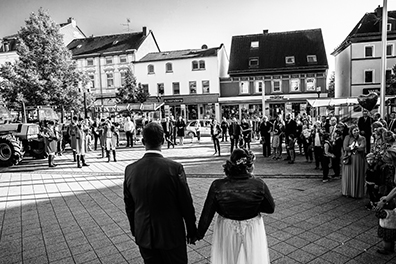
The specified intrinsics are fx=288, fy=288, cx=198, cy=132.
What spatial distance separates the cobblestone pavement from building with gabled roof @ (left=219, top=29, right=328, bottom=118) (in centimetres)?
2846

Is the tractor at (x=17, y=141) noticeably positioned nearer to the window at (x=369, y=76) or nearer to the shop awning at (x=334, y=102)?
the shop awning at (x=334, y=102)

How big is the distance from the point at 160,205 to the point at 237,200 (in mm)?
707

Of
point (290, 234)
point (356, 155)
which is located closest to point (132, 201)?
point (290, 234)

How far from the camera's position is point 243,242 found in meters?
2.70

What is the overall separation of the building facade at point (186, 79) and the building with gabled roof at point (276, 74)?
1795 millimetres

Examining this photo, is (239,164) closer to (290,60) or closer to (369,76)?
(290,60)

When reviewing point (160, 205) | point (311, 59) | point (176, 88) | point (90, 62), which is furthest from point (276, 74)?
point (160, 205)

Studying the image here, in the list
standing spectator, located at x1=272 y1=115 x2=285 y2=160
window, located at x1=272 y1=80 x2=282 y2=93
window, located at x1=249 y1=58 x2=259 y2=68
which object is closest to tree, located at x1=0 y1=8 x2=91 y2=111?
standing spectator, located at x1=272 y1=115 x2=285 y2=160

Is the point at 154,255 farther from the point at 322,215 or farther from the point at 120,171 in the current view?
the point at 120,171

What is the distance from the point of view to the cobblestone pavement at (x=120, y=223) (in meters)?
4.15

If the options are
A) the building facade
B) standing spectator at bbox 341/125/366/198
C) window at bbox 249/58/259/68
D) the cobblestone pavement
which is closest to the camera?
the cobblestone pavement

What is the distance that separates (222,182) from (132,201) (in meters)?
0.85

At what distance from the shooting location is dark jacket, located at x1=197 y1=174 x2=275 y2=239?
2.64m

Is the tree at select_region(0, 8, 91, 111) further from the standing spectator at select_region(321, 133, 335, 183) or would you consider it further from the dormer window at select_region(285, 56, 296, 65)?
the dormer window at select_region(285, 56, 296, 65)
